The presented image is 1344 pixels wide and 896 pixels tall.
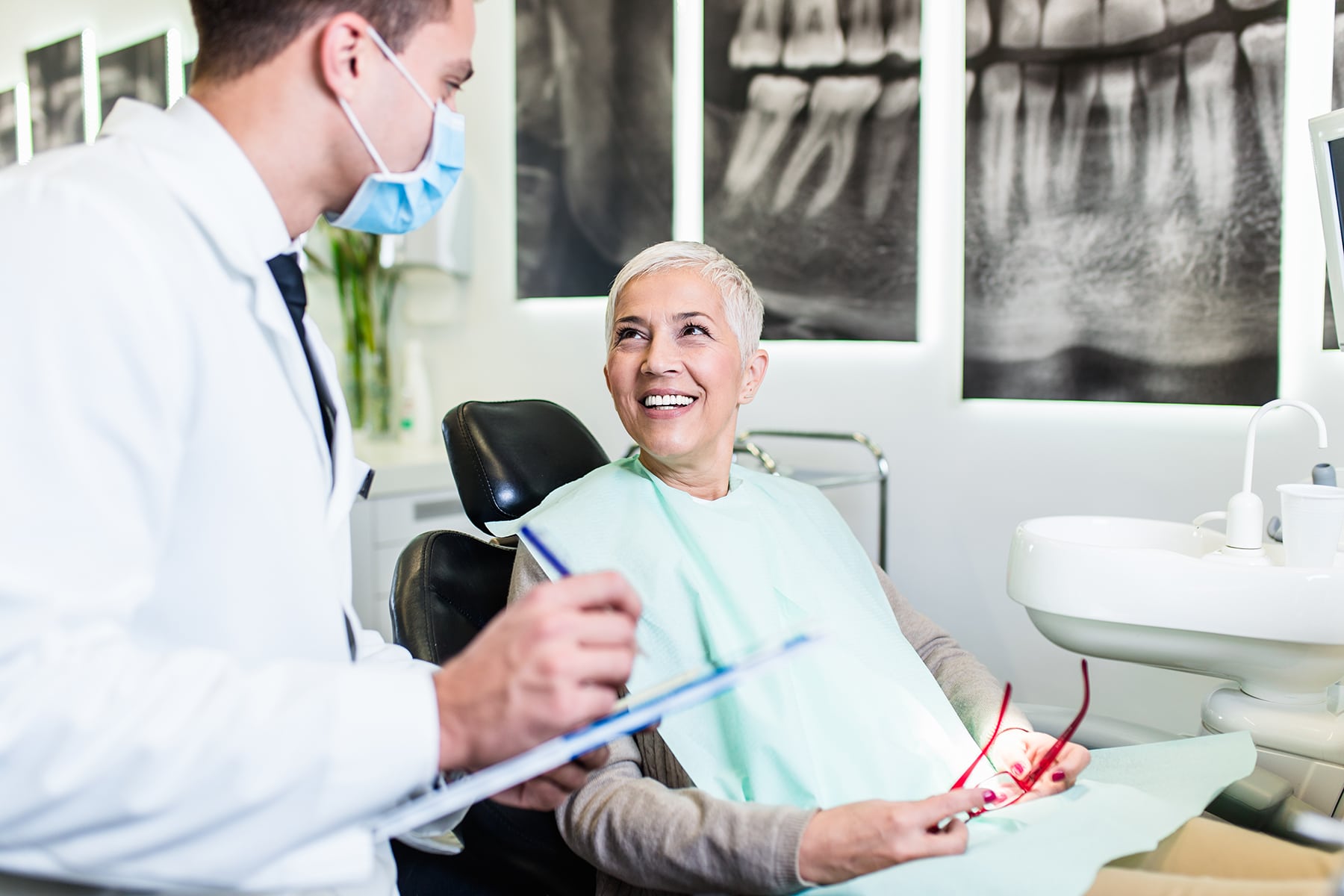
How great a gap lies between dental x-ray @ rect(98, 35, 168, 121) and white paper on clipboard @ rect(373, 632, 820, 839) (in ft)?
14.0

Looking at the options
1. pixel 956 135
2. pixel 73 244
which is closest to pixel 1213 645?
pixel 73 244

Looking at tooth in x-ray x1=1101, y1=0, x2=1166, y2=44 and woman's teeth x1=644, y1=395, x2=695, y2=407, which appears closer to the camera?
woman's teeth x1=644, y1=395, x2=695, y2=407

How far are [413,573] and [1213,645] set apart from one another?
118 cm

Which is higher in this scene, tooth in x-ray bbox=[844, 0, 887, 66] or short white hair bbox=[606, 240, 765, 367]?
tooth in x-ray bbox=[844, 0, 887, 66]

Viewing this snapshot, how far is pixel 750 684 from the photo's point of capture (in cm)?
131

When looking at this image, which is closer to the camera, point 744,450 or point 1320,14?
point 1320,14

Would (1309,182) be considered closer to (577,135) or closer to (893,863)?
(893,863)

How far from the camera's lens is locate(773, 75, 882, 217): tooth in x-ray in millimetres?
2758

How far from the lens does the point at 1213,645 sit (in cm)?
142

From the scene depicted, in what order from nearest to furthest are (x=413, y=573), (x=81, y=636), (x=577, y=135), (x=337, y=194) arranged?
(x=81, y=636) < (x=337, y=194) < (x=413, y=573) < (x=577, y=135)

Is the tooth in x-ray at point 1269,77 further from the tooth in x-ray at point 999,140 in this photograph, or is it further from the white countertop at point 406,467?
the white countertop at point 406,467

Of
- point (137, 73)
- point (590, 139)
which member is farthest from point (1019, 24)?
point (137, 73)

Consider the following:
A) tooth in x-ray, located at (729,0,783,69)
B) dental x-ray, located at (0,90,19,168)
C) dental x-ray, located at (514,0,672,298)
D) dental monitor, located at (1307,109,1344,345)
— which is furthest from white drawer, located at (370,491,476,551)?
dental x-ray, located at (0,90,19,168)

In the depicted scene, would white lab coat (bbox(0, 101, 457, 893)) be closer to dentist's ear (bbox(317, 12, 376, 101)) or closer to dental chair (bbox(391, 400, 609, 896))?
dentist's ear (bbox(317, 12, 376, 101))
